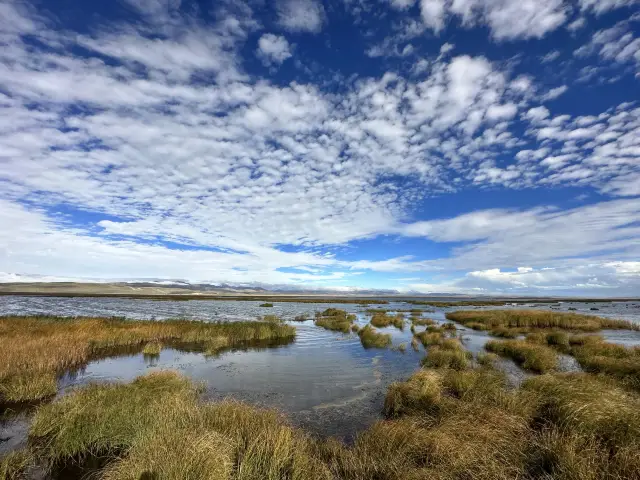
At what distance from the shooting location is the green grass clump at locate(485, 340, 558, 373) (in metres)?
20.0

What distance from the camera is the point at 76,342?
23109mm

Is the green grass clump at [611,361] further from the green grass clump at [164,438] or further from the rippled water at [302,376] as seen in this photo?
the green grass clump at [164,438]

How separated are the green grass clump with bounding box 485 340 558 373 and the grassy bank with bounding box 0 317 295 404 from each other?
763 inches

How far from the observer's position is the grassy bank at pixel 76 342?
47.7 ft

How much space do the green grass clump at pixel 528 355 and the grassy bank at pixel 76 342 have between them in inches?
763

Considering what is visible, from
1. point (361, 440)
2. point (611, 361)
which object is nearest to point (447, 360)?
point (611, 361)

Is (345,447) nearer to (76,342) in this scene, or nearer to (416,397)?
(416,397)

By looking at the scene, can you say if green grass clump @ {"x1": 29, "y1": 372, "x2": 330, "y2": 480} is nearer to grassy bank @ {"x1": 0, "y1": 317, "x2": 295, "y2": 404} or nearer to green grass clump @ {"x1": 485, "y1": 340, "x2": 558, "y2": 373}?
grassy bank @ {"x1": 0, "y1": 317, "x2": 295, "y2": 404}

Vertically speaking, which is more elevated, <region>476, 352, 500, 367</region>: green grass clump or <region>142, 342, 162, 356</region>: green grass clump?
<region>476, 352, 500, 367</region>: green grass clump

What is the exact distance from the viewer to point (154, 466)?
6.72 meters

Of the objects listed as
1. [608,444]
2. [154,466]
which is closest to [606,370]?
[608,444]

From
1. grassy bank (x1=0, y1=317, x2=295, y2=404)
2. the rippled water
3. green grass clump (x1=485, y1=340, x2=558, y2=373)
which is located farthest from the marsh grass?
green grass clump (x1=485, y1=340, x2=558, y2=373)

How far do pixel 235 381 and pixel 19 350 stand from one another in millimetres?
12092

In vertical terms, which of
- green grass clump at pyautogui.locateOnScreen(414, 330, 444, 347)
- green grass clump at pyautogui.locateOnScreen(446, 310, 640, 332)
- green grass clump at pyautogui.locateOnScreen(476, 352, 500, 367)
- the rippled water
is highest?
green grass clump at pyautogui.locateOnScreen(446, 310, 640, 332)
